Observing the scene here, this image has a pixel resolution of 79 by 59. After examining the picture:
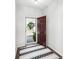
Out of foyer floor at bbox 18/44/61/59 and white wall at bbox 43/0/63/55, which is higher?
white wall at bbox 43/0/63/55

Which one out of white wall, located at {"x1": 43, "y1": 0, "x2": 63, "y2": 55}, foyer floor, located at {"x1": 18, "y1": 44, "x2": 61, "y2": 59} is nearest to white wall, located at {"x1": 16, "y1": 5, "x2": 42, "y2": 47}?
foyer floor, located at {"x1": 18, "y1": 44, "x2": 61, "y2": 59}

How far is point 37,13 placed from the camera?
18.0 ft

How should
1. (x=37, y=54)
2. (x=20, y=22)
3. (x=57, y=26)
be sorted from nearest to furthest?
(x=37, y=54), (x=57, y=26), (x=20, y=22)

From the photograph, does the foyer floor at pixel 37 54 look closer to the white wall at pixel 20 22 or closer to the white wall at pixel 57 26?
the white wall at pixel 57 26

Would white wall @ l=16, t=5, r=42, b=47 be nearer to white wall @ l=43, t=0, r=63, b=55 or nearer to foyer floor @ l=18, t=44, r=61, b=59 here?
foyer floor @ l=18, t=44, r=61, b=59

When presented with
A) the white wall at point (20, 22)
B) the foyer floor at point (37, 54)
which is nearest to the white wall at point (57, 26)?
the foyer floor at point (37, 54)

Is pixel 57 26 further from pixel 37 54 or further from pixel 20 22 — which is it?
pixel 20 22

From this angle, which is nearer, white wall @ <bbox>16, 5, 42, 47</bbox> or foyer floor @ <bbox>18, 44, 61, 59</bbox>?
foyer floor @ <bbox>18, 44, 61, 59</bbox>

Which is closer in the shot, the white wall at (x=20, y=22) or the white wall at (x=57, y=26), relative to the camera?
the white wall at (x=57, y=26)

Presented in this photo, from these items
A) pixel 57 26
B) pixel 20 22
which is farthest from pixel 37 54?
pixel 20 22

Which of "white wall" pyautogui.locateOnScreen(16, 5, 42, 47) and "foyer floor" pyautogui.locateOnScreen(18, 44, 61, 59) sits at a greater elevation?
"white wall" pyautogui.locateOnScreen(16, 5, 42, 47)
